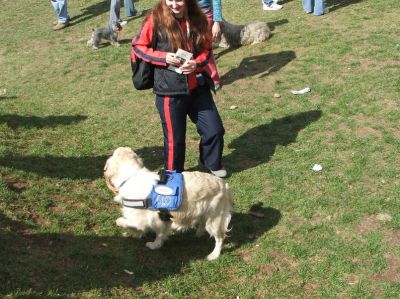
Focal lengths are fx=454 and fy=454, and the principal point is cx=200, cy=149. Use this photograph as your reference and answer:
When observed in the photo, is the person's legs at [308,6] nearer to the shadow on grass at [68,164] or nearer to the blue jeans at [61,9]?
the blue jeans at [61,9]

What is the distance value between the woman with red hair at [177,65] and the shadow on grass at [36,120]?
3.33 m

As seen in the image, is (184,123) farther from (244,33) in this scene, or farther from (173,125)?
(244,33)

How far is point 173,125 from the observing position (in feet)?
16.5

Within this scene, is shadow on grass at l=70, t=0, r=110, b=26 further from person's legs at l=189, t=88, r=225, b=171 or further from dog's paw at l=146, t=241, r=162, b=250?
dog's paw at l=146, t=241, r=162, b=250

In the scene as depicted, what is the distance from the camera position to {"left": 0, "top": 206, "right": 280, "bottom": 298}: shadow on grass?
3771 millimetres

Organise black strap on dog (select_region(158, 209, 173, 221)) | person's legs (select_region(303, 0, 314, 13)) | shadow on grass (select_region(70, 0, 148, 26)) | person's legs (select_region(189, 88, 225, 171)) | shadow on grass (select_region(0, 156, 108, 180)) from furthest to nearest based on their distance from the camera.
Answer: shadow on grass (select_region(70, 0, 148, 26)) < person's legs (select_region(303, 0, 314, 13)) < shadow on grass (select_region(0, 156, 108, 180)) < person's legs (select_region(189, 88, 225, 171)) < black strap on dog (select_region(158, 209, 173, 221))

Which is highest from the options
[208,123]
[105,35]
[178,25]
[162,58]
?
[178,25]

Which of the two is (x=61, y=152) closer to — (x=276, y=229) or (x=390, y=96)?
(x=276, y=229)

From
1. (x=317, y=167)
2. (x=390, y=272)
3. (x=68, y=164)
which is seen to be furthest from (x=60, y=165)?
(x=390, y=272)

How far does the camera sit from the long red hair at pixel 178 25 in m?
4.63

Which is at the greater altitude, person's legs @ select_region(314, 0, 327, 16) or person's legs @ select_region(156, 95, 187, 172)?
person's legs @ select_region(156, 95, 187, 172)

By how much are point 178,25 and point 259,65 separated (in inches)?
200

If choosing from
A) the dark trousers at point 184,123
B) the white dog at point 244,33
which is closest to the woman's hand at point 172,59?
A: the dark trousers at point 184,123

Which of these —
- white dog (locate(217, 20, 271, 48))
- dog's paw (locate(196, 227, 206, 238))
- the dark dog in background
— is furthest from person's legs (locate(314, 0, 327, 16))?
dog's paw (locate(196, 227, 206, 238))
